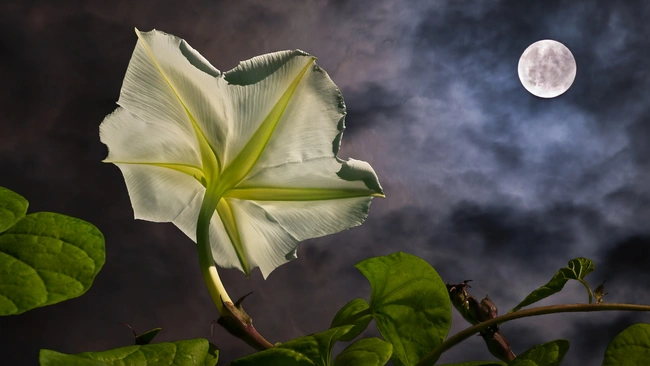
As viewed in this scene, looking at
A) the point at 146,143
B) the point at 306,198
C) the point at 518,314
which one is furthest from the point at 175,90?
the point at 518,314


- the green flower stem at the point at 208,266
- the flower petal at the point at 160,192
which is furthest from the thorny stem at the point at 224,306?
the flower petal at the point at 160,192

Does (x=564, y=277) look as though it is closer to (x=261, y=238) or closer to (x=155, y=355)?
(x=261, y=238)

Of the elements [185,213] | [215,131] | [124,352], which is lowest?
[124,352]

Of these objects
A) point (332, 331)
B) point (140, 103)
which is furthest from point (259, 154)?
point (332, 331)

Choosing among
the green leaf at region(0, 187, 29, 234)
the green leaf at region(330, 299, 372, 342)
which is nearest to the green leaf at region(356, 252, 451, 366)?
the green leaf at region(330, 299, 372, 342)

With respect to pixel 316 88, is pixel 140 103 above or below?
below

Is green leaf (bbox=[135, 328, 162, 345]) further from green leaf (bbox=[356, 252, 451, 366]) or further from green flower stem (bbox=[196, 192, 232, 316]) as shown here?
green leaf (bbox=[356, 252, 451, 366])

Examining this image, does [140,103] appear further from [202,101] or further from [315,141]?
[315,141]
